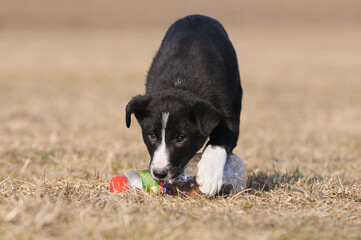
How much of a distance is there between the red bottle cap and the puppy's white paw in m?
0.68

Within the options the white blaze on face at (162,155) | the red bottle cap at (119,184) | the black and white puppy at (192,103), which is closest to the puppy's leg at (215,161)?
the black and white puppy at (192,103)

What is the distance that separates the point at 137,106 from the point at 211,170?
0.94 meters

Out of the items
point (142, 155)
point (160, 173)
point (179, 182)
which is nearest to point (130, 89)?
point (142, 155)

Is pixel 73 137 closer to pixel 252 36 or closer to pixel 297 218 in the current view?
pixel 297 218

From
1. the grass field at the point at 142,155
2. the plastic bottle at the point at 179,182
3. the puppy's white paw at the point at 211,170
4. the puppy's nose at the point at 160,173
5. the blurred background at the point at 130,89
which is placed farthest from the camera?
the blurred background at the point at 130,89

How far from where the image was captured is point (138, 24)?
48.1 meters

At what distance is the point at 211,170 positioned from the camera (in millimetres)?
4465

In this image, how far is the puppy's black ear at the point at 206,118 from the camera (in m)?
4.40

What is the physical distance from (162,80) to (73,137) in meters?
3.69

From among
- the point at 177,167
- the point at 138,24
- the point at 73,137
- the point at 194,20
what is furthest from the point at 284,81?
the point at 138,24

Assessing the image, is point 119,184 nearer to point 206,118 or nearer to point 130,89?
point 206,118

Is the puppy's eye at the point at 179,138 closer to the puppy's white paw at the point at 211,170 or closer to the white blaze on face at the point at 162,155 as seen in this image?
the white blaze on face at the point at 162,155

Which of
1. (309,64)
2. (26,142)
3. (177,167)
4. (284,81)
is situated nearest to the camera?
(177,167)

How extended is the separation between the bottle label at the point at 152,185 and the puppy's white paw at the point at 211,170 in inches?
13.7
